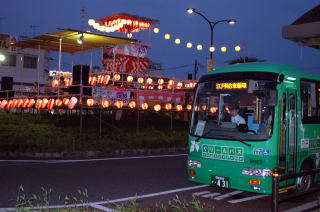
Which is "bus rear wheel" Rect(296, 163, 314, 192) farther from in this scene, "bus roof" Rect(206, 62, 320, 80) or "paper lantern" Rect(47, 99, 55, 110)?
"paper lantern" Rect(47, 99, 55, 110)

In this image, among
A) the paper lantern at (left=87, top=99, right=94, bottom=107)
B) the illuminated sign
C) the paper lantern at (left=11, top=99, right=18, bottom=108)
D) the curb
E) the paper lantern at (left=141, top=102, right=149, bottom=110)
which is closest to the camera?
the illuminated sign

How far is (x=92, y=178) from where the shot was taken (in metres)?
11.1

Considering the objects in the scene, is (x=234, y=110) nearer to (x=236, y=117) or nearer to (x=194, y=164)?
(x=236, y=117)

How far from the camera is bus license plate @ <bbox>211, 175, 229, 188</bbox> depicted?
8336 mm

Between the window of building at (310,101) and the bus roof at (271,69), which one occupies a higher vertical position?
the bus roof at (271,69)

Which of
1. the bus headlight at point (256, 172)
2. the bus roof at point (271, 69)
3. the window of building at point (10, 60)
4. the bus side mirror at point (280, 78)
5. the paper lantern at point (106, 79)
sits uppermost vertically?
the window of building at point (10, 60)

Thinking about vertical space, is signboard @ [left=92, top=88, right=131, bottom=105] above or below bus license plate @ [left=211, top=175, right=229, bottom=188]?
above

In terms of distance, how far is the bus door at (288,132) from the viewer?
8.29m

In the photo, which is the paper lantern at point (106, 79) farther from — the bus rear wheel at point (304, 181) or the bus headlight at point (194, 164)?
the bus rear wheel at point (304, 181)

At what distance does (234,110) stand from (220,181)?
1.66m

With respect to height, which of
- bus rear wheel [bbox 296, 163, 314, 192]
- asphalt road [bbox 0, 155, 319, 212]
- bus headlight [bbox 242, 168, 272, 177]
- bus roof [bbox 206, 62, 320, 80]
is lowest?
asphalt road [bbox 0, 155, 319, 212]

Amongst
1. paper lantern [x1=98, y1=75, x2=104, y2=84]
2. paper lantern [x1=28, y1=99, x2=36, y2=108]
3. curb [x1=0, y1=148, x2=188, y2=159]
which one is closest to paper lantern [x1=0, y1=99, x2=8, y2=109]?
paper lantern [x1=28, y1=99, x2=36, y2=108]

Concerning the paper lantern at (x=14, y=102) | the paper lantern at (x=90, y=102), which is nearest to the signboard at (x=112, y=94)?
the paper lantern at (x=90, y=102)

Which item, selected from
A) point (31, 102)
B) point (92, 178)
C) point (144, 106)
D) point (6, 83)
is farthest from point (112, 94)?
point (6, 83)
